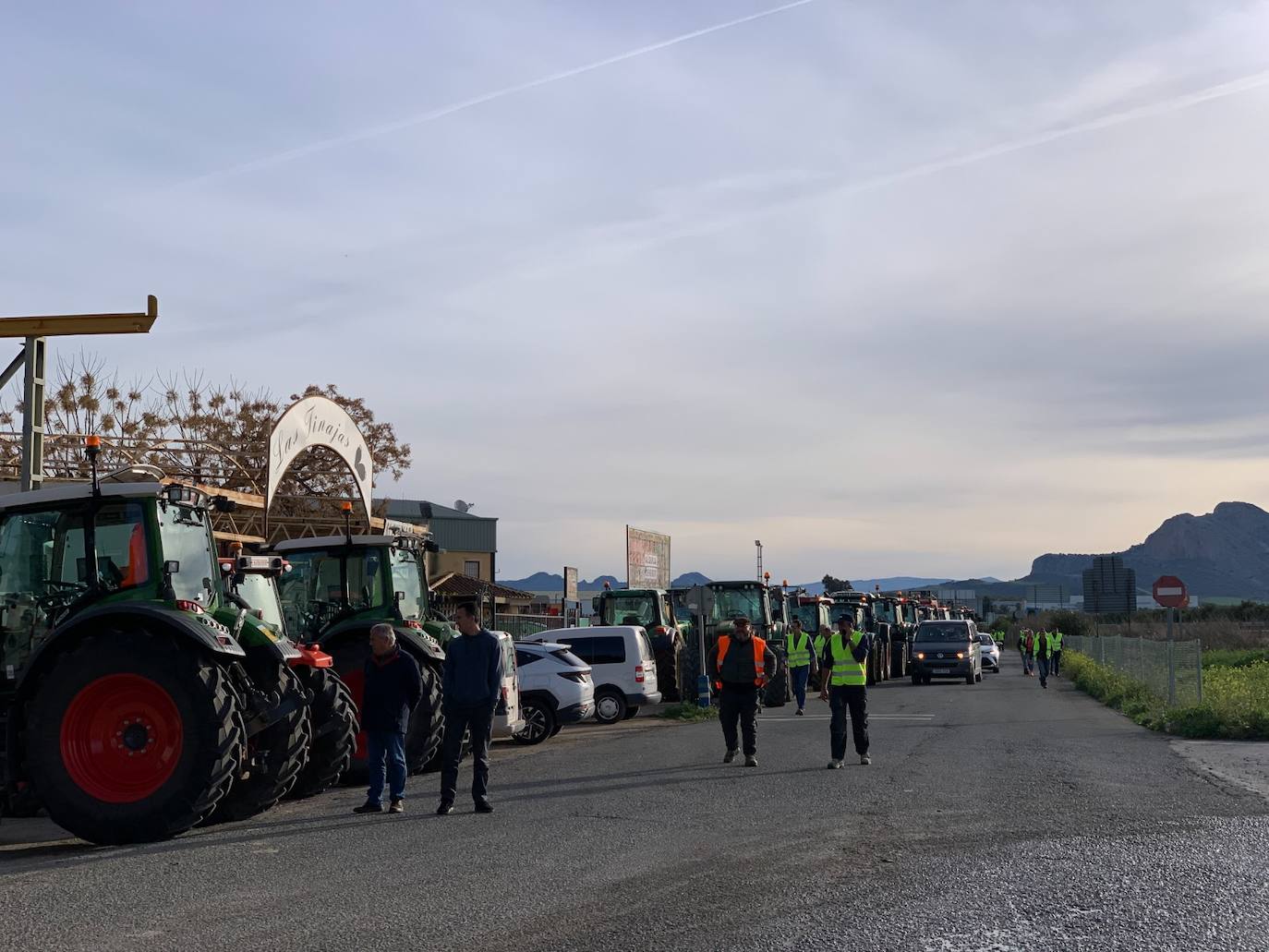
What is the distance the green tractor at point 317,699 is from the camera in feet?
38.2

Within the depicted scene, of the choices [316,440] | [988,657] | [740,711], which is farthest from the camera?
[988,657]

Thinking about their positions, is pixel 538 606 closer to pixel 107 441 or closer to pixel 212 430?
pixel 212 430

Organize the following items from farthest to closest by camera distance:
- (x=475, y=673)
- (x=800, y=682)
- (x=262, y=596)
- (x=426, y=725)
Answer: (x=800, y=682), (x=426, y=725), (x=262, y=596), (x=475, y=673)

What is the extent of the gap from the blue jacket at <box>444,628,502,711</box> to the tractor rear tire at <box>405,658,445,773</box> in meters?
1.60

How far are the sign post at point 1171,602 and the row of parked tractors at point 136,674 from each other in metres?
16.3

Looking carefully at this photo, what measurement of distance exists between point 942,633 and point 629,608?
1647 cm

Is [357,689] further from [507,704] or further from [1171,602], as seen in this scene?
[1171,602]

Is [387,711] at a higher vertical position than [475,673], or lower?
lower

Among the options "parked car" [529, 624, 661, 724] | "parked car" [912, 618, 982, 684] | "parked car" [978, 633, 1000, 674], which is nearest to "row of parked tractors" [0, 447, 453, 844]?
"parked car" [529, 624, 661, 724]

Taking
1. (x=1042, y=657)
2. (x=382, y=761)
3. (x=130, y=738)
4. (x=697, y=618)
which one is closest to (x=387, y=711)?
(x=382, y=761)

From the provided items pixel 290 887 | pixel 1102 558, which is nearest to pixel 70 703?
pixel 290 887

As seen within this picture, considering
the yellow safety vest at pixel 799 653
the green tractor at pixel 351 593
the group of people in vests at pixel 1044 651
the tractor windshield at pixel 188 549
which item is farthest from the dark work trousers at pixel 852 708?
the group of people in vests at pixel 1044 651

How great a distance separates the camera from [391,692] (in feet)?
37.9

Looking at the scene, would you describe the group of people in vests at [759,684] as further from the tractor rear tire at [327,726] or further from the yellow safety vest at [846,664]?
the tractor rear tire at [327,726]
